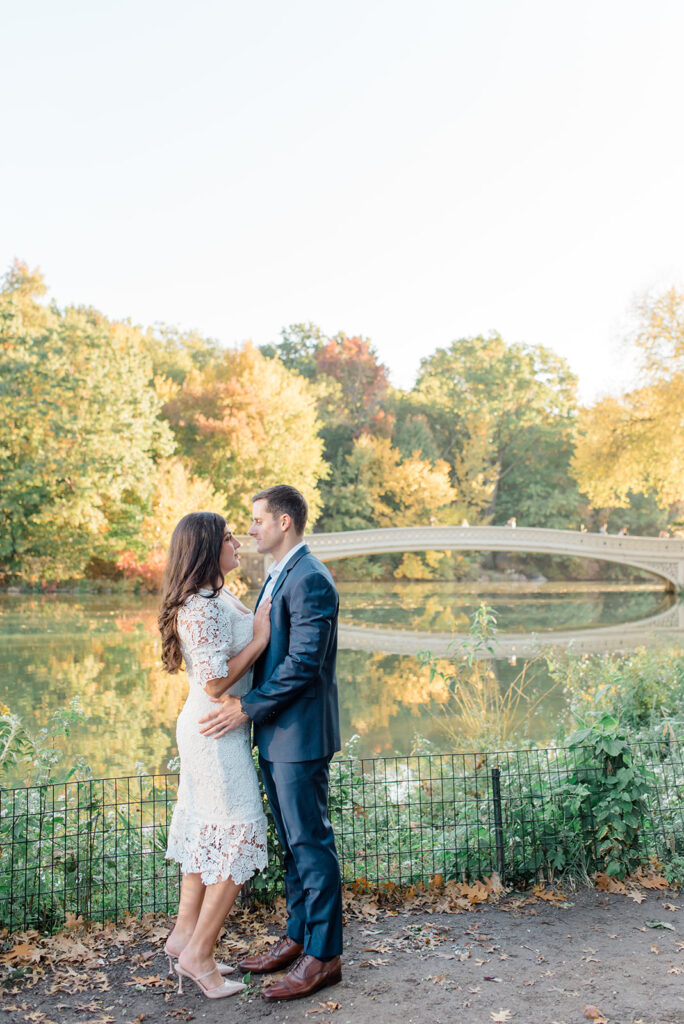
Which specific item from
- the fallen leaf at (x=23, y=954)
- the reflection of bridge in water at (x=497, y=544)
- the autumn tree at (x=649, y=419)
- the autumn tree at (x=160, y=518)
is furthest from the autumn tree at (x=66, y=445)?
the fallen leaf at (x=23, y=954)

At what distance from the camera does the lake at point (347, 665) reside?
8.51 m

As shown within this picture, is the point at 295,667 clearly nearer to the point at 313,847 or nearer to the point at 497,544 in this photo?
the point at 313,847

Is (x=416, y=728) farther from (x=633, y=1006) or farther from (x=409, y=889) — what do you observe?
(x=633, y=1006)

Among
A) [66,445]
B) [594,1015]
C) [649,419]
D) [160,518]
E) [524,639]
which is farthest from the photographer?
[649,419]

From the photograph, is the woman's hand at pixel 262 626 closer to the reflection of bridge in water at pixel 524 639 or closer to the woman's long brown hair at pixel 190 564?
the woman's long brown hair at pixel 190 564

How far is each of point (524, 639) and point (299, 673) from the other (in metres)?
14.0

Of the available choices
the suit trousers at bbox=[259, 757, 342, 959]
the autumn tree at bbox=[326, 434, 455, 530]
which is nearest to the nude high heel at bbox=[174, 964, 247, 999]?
the suit trousers at bbox=[259, 757, 342, 959]

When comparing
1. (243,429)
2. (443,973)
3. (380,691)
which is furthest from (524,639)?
(443,973)

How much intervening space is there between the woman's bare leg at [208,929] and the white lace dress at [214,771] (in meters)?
0.04

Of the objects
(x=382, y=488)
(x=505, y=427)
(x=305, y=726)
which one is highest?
(x=505, y=427)

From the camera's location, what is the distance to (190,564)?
2656mm

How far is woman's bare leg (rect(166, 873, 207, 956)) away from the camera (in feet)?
9.05

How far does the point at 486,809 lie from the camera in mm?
3980

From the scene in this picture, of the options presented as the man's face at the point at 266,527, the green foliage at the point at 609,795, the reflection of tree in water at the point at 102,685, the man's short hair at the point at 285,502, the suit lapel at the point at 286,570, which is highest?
the man's short hair at the point at 285,502
